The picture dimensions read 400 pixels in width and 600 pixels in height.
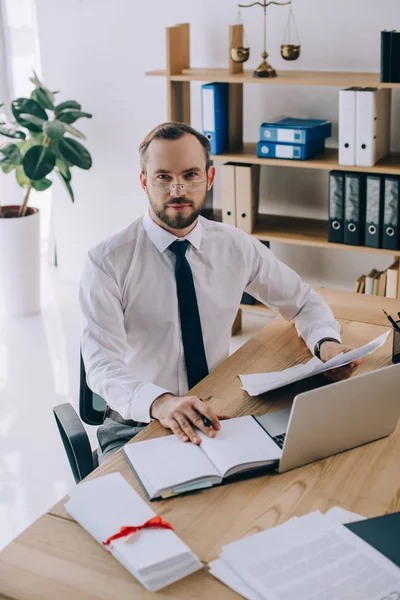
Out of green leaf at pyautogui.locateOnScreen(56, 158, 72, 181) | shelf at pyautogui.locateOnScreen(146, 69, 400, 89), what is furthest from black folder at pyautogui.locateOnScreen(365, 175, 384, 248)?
green leaf at pyautogui.locateOnScreen(56, 158, 72, 181)

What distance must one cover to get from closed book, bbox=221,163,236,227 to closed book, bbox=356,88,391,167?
66 centimetres

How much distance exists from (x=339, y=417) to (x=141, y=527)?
47 cm

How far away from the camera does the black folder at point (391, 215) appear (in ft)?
12.0

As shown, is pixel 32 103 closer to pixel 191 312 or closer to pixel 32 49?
pixel 32 49

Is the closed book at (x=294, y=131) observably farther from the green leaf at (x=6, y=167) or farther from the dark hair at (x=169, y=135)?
the dark hair at (x=169, y=135)

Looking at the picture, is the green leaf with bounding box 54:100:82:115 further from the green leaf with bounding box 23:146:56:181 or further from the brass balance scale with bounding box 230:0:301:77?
the brass balance scale with bounding box 230:0:301:77

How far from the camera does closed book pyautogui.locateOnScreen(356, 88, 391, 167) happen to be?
3.55m

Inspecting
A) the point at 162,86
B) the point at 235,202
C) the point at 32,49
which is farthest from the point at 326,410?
the point at 32,49

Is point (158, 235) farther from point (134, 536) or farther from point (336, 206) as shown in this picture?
point (336, 206)

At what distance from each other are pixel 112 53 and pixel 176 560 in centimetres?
359

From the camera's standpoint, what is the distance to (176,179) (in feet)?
7.07

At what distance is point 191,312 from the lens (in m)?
2.20

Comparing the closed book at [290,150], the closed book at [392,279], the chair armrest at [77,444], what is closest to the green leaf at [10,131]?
the closed book at [290,150]

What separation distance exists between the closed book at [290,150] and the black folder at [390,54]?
1.64 feet
